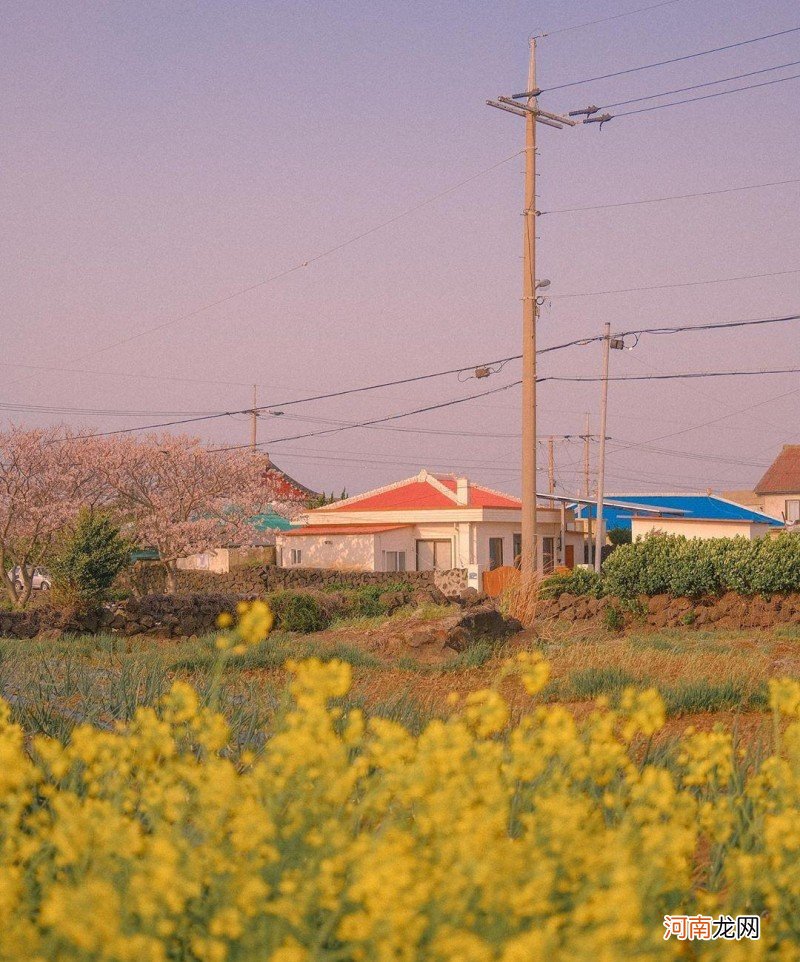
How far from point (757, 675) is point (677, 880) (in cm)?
812

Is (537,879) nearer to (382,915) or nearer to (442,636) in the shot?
(382,915)

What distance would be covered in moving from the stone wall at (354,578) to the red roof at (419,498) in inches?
223

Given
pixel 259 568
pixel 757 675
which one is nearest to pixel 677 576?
pixel 757 675

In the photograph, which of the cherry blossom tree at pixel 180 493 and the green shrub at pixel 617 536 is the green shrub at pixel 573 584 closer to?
the cherry blossom tree at pixel 180 493

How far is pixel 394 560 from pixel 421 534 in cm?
155

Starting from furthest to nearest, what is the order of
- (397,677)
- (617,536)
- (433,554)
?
(617,536) < (433,554) < (397,677)

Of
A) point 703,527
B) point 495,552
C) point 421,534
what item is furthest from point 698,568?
point 421,534

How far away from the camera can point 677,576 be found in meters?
21.5

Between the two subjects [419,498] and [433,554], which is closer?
[433,554]

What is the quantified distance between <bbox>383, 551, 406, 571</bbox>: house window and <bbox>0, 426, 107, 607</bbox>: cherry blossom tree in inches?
398

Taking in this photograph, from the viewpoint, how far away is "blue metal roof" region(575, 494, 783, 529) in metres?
44.8

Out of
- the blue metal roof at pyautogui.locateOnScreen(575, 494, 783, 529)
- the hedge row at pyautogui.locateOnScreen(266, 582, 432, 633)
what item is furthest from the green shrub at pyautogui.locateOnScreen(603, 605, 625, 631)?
the blue metal roof at pyautogui.locateOnScreen(575, 494, 783, 529)

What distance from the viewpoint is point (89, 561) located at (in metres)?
19.0

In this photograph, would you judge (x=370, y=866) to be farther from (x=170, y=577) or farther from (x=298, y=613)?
(x=170, y=577)
